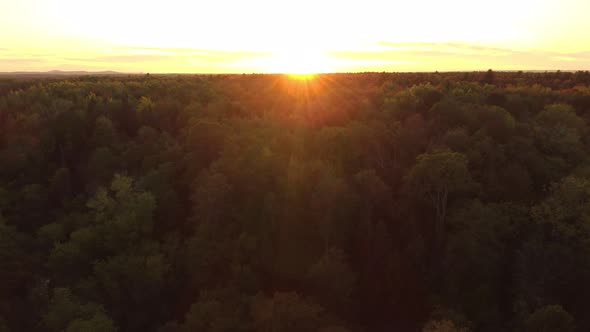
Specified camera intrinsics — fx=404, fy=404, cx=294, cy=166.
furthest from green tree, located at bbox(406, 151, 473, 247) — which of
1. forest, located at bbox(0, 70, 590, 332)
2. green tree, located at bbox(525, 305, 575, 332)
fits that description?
green tree, located at bbox(525, 305, 575, 332)

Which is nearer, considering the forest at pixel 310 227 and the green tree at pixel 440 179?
the forest at pixel 310 227

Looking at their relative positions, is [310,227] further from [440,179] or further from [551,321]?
[551,321]

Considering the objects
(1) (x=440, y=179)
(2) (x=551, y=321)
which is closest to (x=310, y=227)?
(1) (x=440, y=179)

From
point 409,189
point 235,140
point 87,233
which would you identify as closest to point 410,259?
point 409,189

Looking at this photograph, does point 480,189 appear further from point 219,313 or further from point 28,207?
point 28,207

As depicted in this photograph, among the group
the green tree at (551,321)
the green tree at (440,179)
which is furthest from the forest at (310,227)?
the green tree at (440,179)

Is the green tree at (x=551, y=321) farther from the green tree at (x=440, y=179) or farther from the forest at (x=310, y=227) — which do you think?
the green tree at (x=440, y=179)

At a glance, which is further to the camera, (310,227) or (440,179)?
(310,227)

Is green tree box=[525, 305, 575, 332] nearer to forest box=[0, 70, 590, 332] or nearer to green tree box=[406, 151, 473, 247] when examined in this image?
forest box=[0, 70, 590, 332]
